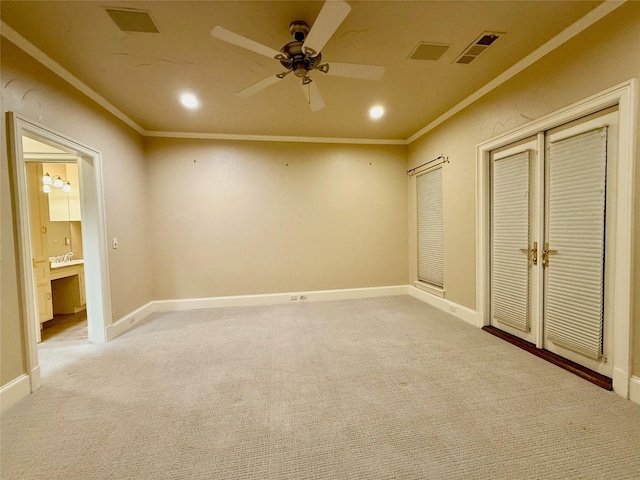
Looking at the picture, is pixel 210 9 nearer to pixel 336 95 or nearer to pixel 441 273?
pixel 336 95

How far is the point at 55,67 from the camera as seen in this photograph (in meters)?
2.34

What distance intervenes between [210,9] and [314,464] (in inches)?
114

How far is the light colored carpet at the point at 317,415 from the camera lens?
4.33 ft

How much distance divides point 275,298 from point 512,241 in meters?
3.40

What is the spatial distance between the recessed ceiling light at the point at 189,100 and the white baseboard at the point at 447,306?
13.8ft

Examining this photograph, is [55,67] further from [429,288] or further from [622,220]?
[429,288]

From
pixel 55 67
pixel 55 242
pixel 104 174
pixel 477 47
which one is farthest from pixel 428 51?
pixel 55 242

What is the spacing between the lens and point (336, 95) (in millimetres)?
3002

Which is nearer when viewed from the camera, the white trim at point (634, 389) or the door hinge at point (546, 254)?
the white trim at point (634, 389)

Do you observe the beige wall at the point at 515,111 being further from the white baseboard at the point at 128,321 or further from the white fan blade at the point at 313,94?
the white baseboard at the point at 128,321

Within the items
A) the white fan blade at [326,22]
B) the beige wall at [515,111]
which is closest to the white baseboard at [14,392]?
the white fan blade at [326,22]

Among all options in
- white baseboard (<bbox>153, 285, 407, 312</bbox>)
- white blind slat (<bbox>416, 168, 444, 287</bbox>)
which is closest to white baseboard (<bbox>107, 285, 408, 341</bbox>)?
white baseboard (<bbox>153, 285, 407, 312</bbox>)

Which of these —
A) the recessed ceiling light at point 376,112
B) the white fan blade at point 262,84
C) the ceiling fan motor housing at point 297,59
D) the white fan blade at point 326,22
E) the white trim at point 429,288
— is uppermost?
the recessed ceiling light at point 376,112

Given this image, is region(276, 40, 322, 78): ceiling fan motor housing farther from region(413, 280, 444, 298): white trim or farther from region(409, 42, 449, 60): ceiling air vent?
region(413, 280, 444, 298): white trim
